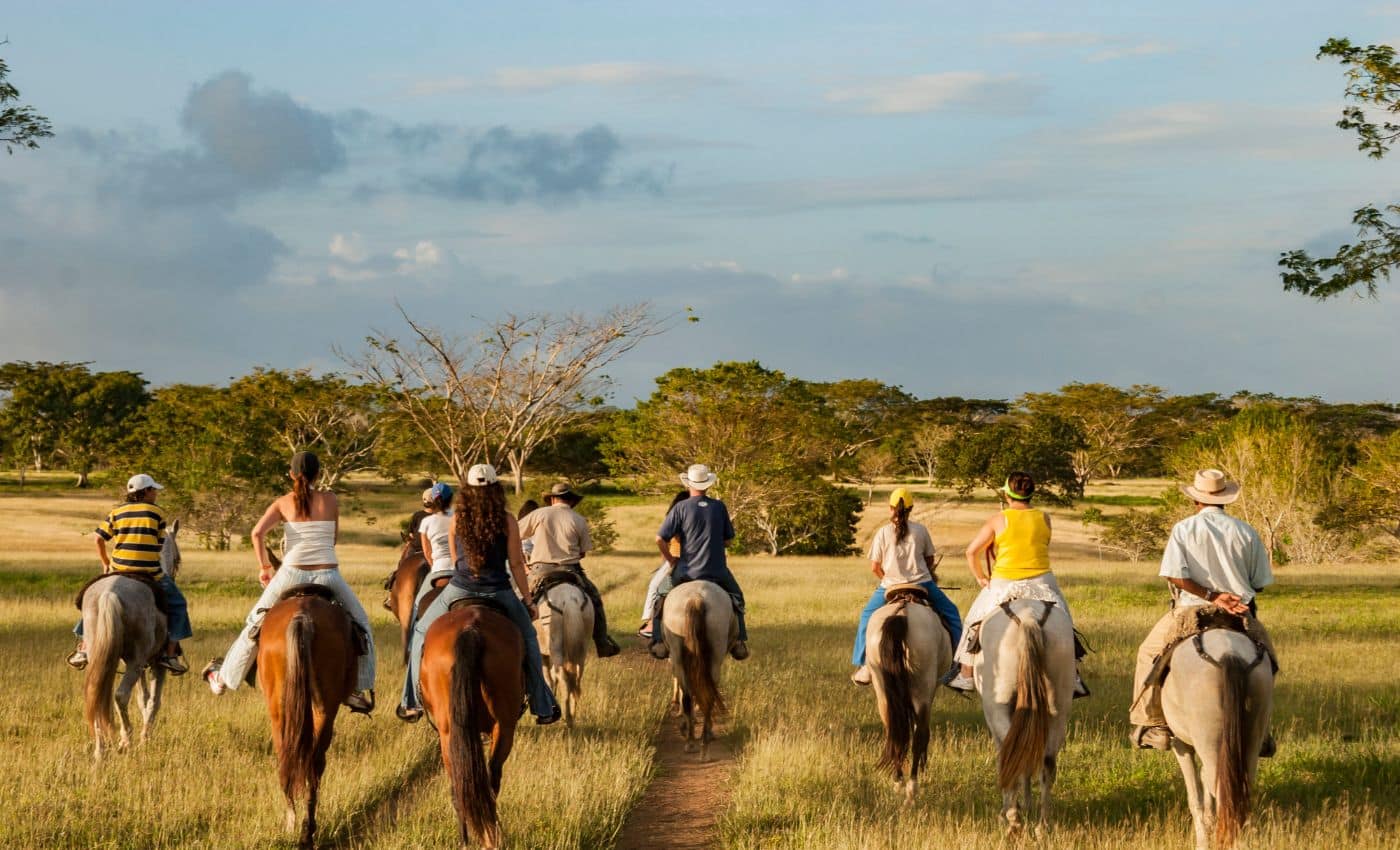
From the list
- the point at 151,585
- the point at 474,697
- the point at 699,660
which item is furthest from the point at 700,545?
the point at 151,585

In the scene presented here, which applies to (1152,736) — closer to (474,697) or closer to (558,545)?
(474,697)

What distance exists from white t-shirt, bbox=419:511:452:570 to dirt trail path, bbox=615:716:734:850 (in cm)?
249

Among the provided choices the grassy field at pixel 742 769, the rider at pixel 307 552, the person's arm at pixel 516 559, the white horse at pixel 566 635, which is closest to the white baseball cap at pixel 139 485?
the grassy field at pixel 742 769

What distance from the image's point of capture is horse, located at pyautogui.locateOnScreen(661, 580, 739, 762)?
1168cm

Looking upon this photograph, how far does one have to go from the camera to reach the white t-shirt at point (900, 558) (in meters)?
10.4

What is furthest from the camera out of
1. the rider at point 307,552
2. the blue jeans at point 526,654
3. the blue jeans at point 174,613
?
the blue jeans at point 174,613

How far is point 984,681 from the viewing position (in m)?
8.70

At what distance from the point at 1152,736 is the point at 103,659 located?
7974 mm

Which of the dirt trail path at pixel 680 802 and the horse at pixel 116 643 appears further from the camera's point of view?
the horse at pixel 116 643

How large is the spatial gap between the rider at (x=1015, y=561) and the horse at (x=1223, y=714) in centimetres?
104

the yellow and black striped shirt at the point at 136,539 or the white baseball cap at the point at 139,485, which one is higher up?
the white baseball cap at the point at 139,485

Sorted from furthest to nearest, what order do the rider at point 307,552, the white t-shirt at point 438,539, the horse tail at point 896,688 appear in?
1. the white t-shirt at point 438,539
2. the horse tail at point 896,688
3. the rider at point 307,552

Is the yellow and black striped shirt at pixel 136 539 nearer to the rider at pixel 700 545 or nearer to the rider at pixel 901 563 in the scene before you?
the rider at pixel 700 545

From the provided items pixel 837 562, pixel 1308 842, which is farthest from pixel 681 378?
pixel 1308 842
